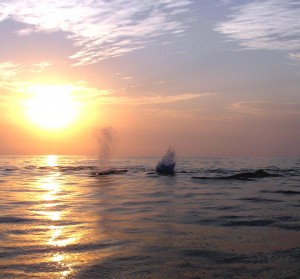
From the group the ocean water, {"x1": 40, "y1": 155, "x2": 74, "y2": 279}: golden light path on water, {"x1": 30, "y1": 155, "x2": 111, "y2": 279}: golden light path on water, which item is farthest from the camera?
{"x1": 30, "y1": 155, "x2": 111, "y2": 279}: golden light path on water

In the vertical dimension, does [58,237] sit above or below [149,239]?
above

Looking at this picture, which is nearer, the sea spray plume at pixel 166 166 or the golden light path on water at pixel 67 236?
the golden light path on water at pixel 67 236

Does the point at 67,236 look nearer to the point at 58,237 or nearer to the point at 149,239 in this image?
the point at 58,237

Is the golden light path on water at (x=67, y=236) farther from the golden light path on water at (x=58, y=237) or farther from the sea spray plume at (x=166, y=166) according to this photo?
the sea spray plume at (x=166, y=166)

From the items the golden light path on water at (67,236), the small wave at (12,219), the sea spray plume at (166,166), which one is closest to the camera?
the golden light path on water at (67,236)

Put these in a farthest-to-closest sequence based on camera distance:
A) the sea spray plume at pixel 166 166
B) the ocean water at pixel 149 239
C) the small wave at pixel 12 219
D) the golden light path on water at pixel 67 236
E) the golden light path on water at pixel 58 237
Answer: the sea spray plume at pixel 166 166, the small wave at pixel 12 219, the golden light path on water at pixel 67 236, the golden light path on water at pixel 58 237, the ocean water at pixel 149 239

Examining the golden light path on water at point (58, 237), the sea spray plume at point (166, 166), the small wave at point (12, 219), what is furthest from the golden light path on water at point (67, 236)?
the sea spray plume at point (166, 166)

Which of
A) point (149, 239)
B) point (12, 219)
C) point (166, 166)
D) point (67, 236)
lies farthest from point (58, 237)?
point (166, 166)

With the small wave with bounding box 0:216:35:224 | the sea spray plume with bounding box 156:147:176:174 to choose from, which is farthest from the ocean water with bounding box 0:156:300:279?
the sea spray plume with bounding box 156:147:176:174

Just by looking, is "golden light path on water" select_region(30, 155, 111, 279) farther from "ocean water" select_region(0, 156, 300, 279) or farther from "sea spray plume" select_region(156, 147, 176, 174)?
"sea spray plume" select_region(156, 147, 176, 174)

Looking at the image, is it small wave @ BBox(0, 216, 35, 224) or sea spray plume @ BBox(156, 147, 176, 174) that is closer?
small wave @ BBox(0, 216, 35, 224)

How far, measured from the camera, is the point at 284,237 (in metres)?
12.7

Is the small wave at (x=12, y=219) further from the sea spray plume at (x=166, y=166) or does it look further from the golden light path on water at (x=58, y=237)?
the sea spray plume at (x=166, y=166)

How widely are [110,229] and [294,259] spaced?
6.25 m
